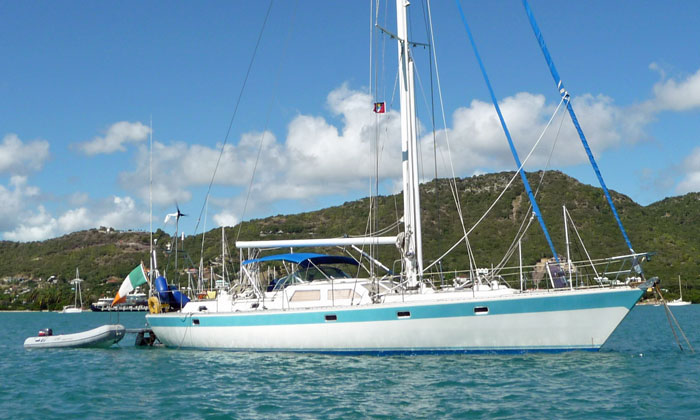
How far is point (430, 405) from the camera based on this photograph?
12.3m

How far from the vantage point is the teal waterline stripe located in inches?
640

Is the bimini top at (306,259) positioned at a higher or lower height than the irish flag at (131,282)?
higher

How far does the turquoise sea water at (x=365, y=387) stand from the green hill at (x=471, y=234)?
27502mm

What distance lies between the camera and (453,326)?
17125mm

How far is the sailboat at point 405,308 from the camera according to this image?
54.3 feet

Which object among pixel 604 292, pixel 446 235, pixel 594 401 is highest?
pixel 446 235

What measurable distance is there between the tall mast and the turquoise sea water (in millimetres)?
3204

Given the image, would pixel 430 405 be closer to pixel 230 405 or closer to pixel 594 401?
pixel 594 401

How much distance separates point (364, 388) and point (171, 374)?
20.4ft

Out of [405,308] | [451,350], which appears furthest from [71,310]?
[451,350]

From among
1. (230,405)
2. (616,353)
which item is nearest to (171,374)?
(230,405)

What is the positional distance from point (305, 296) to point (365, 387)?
19.2ft

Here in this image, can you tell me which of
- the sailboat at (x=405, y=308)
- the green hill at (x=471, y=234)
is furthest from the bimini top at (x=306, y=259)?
the green hill at (x=471, y=234)

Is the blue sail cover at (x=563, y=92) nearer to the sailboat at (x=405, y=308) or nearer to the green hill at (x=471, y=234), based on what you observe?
the sailboat at (x=405, y=308)
